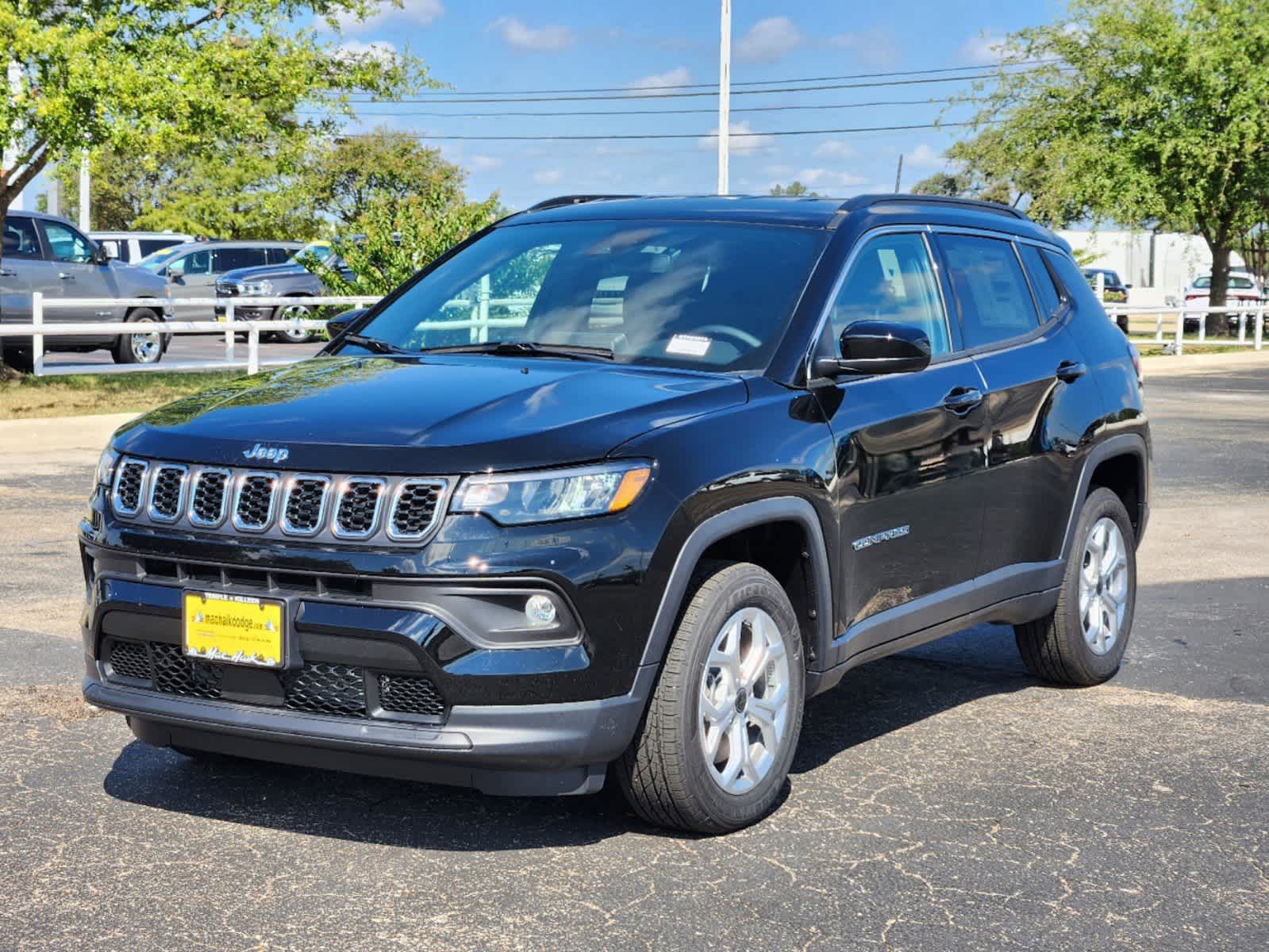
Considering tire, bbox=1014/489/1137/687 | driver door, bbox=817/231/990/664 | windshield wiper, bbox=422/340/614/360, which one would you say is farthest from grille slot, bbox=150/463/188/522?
tire, bbox=1014/489/1137/687

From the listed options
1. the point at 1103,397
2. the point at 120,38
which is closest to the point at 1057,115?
the point at 120,38

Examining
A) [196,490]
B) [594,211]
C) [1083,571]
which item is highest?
[594,211]

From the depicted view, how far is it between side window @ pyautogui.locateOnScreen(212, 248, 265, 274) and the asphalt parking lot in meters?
29.4

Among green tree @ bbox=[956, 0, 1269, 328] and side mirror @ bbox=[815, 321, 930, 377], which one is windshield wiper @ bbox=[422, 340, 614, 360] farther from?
green tree @ bbox=[956, 0, 1269, 328]

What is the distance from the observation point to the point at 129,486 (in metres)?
4.70

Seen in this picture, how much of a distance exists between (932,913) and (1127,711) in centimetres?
247

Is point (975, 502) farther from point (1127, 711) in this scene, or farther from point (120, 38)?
point (120, 38)

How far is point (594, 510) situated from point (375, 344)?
1742mm

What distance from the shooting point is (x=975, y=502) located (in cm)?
593

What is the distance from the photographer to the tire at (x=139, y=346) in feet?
77.1

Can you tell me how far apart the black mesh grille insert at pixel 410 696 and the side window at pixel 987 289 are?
2638mm

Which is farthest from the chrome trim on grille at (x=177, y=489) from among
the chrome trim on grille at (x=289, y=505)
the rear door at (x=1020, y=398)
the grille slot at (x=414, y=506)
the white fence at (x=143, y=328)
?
the white fence at (x=143, y=328)

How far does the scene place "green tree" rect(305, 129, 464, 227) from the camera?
64.5 m

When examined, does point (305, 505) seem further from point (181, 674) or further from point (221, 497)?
point (181, 674)
